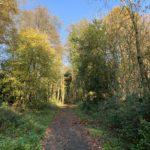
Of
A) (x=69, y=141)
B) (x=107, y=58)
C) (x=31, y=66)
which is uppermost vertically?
(x=107, y=58)

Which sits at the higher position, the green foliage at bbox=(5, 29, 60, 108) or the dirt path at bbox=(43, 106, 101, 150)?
the green foliage at bbox=(5, 29, 60, 108)

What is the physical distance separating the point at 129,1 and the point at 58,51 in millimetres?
20384

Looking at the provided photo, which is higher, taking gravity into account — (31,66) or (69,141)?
(31,66)

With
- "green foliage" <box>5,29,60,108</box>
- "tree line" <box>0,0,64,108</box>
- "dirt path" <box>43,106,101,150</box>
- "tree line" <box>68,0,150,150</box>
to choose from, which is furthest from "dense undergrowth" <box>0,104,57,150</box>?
"tree line" <box>68,0,150,150</box>

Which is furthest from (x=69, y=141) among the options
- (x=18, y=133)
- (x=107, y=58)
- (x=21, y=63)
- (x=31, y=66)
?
(x=107, y=58)

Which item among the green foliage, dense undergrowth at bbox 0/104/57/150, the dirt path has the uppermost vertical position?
the green foliage

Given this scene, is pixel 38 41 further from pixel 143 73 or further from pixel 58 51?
pixel 58 51

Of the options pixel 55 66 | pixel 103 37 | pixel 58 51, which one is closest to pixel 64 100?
pixel 58 51

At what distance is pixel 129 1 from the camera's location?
10.4 metres

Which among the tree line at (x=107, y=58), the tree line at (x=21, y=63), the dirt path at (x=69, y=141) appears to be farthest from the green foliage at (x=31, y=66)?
the dirt path at (x=69, y=141)

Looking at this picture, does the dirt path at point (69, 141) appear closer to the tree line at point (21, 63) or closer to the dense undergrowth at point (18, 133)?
the dense undergrowth at point (18, 133)

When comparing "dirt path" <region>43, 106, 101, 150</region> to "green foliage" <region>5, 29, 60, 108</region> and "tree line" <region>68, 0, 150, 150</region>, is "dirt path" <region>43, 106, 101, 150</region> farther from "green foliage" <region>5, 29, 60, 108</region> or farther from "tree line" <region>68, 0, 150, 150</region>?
"green foliage" <region>5, 29, 60, 108</region>

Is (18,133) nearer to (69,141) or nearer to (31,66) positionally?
(69,141)

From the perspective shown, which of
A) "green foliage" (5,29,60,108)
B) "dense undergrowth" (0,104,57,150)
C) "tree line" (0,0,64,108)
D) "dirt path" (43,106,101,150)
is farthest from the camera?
"green foliage" (5,29,60,108)
